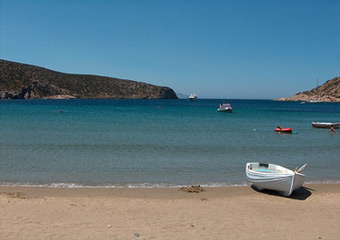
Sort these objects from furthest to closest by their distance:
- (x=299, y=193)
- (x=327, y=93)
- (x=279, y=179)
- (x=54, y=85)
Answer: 1. (x=327, y=93)
2. (x=54, y=85)
3. (x=299, y=193)
4. (x=279, y=179)

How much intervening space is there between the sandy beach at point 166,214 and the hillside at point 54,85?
11406cm

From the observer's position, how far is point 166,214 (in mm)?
7844

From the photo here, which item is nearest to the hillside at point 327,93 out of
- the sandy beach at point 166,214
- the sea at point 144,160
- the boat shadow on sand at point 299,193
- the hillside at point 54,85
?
the hillside at point 54,85

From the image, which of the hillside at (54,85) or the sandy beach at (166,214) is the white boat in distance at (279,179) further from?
the hillside at (54,85)

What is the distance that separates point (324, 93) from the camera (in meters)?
164

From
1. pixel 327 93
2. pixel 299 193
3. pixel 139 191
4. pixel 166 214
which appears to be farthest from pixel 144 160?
pixel 327 93

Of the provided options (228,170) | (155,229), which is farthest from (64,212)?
(228,170)

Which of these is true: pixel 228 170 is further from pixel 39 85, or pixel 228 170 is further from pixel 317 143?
pixel 39 85

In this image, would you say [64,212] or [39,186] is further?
[39,186]

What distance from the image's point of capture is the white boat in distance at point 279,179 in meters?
9.66

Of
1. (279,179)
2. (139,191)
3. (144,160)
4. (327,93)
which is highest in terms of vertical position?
(327,93)

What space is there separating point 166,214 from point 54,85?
432ft

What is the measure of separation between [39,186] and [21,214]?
9.61 feet

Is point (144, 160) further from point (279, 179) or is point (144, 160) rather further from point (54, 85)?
point (54, 85)
